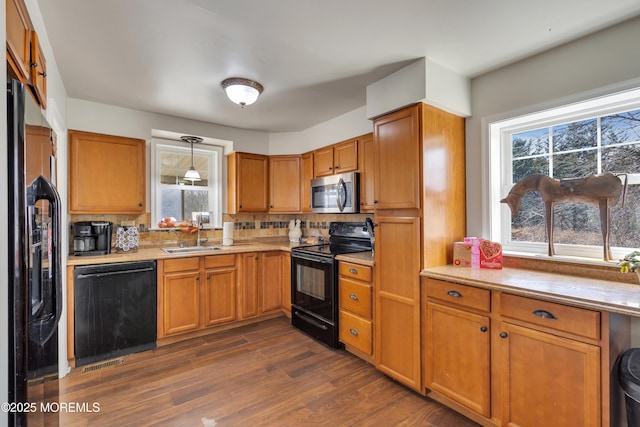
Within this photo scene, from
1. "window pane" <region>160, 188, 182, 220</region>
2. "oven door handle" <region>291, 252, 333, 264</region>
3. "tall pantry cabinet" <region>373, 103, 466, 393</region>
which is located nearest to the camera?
"tall pantry cabinet" <region>373, 103, 466, 393</region>

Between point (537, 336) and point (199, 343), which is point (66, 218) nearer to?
point (199, 343)

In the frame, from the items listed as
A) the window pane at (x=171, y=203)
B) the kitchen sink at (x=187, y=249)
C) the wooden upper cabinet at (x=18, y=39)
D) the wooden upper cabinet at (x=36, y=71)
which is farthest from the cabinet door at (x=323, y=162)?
the wooden upper cabinet at (x=18, y=39)

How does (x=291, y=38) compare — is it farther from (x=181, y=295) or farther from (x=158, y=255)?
(x=181, y=295)

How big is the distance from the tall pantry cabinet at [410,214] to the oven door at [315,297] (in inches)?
20.7

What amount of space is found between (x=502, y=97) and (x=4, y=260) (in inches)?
114

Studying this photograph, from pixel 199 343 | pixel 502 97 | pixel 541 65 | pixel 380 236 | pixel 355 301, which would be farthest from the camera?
pixel 199 343

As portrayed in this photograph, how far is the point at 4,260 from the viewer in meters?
0.93

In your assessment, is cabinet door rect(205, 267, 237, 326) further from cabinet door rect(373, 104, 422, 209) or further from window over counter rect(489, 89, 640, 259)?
window over counter rect(489, 89, 640, 259)

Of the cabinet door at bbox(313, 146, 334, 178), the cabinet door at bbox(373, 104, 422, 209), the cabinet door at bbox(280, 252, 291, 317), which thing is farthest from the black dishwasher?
the cabinet door at bbox(373, 104, 422, 209)

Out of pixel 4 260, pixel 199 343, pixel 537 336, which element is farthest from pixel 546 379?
pixel 199 343

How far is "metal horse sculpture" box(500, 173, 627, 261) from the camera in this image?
72.1 inches

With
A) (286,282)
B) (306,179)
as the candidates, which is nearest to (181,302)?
(286,282)

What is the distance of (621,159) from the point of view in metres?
1.86

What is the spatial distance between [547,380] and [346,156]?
2.49 m
